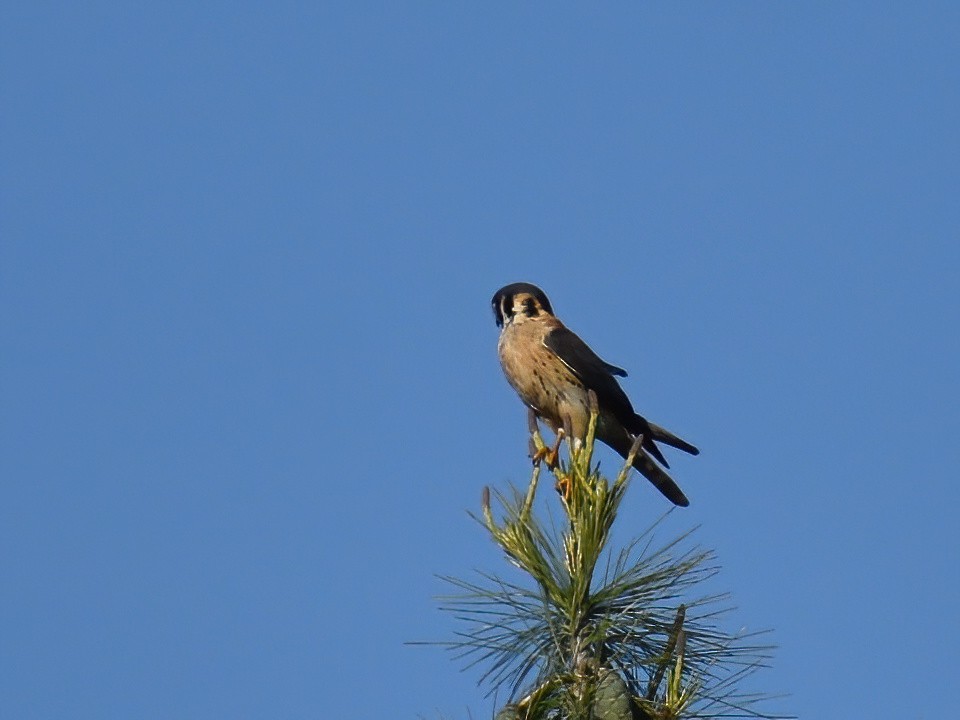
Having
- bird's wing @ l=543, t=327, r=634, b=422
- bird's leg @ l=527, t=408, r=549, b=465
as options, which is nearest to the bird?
bird's wing @ l=543, t=327, r=634, b=422

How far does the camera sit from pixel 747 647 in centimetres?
317

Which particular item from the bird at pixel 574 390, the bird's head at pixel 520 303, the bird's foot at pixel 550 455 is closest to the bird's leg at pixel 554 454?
the bird's foot at pixel 550 455

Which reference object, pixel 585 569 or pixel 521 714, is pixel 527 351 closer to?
A: pixel 585 569

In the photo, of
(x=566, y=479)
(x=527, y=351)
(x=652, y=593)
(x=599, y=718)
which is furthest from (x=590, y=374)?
(x=599, y=718)

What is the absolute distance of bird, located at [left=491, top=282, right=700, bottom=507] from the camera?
589cm

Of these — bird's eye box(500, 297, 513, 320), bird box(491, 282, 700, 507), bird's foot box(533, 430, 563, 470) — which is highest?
bird's eye box(500, 297, 513, 320)

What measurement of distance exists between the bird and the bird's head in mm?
131

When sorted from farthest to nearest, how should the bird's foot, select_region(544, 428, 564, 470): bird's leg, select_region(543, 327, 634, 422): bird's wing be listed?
1. select_region(543, 327, 634, 422): bird's wing
2. select_region(544, 428, 564, 470): bird's leg
3. the bird's foot

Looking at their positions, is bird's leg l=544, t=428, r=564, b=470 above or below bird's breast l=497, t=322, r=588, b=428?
below

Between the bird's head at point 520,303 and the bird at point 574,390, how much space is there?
0.13m

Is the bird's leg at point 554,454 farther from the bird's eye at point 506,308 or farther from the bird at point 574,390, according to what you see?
the bird's eye at point 506,308

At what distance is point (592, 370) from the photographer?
5871 mm

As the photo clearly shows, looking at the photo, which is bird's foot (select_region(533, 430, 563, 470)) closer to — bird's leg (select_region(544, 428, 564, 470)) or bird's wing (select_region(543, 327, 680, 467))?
bird's leg (select_region(544, 428, 564, 470))

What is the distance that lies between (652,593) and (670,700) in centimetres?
33
